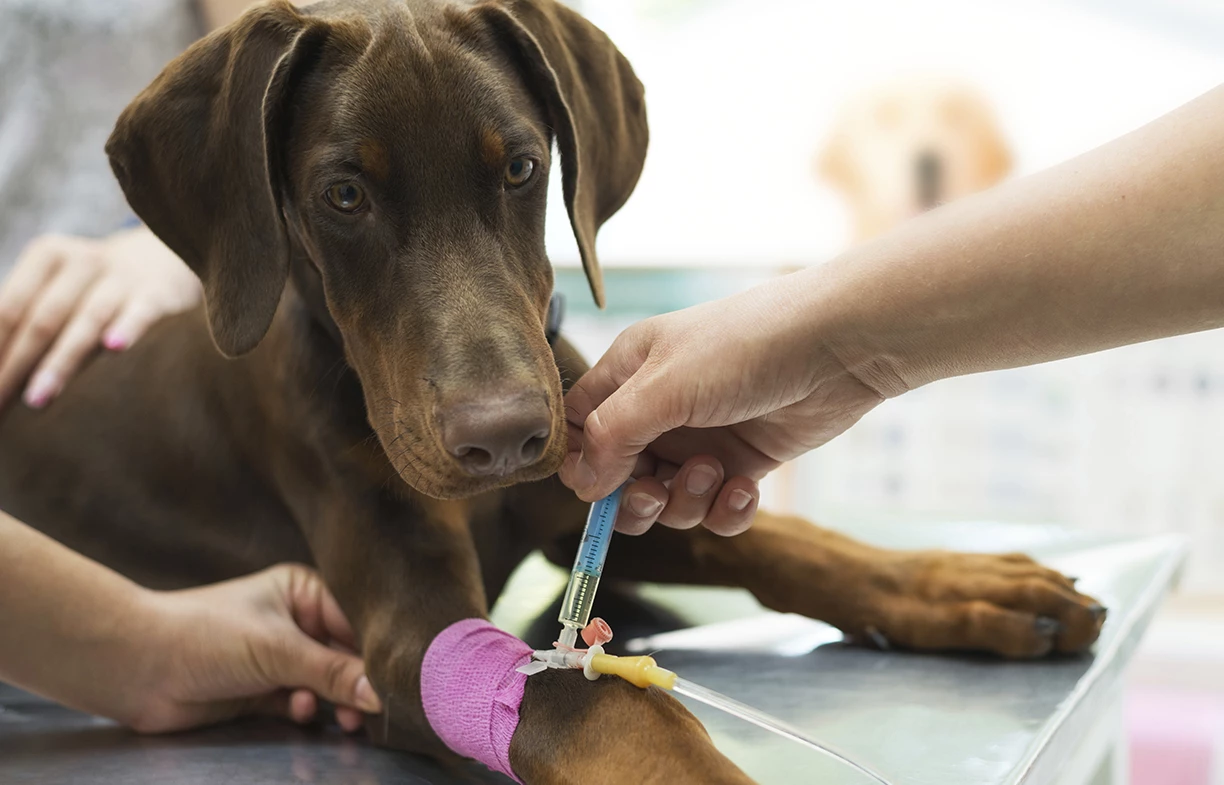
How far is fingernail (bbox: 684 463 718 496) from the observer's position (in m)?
1.35

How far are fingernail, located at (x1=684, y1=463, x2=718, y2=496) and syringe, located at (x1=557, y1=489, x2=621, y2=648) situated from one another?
0.32 ft

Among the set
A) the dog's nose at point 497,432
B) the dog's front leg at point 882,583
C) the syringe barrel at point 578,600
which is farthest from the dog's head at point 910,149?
the dog's nose at point 497,432

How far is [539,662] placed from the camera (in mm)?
1155

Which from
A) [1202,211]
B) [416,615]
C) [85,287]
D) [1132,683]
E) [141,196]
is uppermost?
[1202,211]

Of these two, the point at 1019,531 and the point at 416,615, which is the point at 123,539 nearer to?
the point at 416,615

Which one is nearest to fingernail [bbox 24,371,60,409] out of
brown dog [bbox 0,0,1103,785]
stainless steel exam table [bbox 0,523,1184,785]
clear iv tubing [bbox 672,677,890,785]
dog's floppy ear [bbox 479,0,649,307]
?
brown dog [bbox 0,0,1103,785]

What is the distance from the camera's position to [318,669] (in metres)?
1.40

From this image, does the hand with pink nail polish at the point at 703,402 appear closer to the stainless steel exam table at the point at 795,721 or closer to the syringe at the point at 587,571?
the syringe at the point at 587,571

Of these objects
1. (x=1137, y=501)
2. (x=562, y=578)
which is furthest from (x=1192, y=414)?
(x=562, y=578)

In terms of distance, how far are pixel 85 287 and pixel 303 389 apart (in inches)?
26.1

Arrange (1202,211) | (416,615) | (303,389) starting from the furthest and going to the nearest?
(303,389) < (416,615) < (1202,211)

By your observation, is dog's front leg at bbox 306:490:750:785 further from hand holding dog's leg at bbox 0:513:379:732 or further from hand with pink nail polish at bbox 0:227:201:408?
hand with pink nail polish at bbox 0:227:201:408

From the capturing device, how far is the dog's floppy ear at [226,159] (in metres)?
1.26

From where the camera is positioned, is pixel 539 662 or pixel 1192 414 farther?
pixel 1192 414
